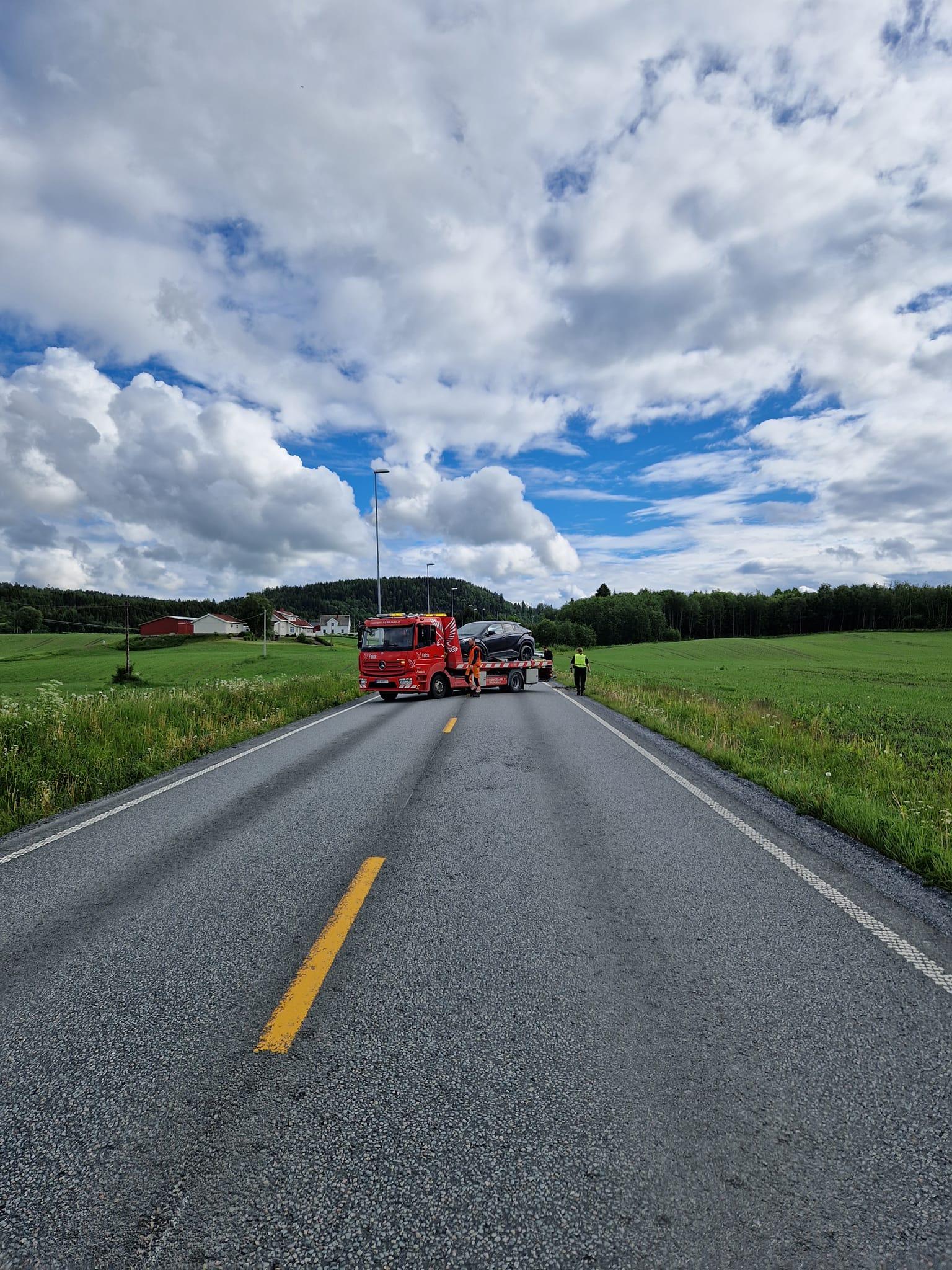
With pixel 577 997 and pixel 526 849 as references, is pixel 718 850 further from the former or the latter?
pixel 577 997

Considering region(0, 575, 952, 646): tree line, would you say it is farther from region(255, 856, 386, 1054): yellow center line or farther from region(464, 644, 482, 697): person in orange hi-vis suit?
region(255, 856, 386, 1054): yellow center line

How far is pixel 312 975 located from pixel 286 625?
134609mm

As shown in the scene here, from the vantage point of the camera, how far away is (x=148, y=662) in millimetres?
51375

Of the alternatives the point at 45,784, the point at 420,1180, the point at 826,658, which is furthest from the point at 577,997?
the point at 826,658

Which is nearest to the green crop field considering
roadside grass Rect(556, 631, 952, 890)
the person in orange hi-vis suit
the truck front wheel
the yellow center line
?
the truck front wheel

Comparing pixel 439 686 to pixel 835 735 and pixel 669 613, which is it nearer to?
pixel 835 735

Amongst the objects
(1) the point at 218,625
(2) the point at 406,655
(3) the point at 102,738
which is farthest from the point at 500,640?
(1) the point at 218,625

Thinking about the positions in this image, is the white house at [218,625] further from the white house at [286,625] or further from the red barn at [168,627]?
the white house at [286,625]

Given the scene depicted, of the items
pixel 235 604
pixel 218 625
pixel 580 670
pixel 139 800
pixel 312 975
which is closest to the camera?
pixel 312 975

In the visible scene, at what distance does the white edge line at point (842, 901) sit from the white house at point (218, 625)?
12442 cm

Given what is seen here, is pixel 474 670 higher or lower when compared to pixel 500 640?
lower

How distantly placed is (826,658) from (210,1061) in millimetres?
64223

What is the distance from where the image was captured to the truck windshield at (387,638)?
1942cm

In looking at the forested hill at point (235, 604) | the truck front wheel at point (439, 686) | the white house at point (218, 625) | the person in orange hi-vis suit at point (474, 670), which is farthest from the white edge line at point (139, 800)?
the white house at point (218, 625)
